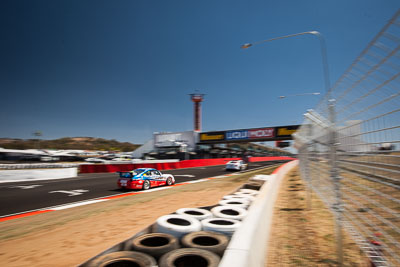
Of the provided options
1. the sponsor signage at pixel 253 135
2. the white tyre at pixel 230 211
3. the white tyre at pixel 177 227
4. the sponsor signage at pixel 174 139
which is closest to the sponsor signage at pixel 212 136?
the sponsor signage at pixel 253 135

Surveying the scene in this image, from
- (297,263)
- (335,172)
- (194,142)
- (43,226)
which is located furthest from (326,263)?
(194,142)

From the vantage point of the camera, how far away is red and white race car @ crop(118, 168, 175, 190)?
1138 cm

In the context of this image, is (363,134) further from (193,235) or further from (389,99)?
(193,235)

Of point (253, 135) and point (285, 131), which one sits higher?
point (285, 131)

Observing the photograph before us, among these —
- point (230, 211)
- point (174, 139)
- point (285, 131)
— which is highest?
point (285, 131)

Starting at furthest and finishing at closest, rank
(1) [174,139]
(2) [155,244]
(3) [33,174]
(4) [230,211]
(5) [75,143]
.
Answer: (5) [75,143]
(1) [174,139]
(3) [33,174]
(4) [230,211]
(2) [155,244]

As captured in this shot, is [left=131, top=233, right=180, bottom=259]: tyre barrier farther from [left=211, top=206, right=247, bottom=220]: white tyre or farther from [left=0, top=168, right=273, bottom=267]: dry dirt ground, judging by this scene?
[left=211, top=206, right=247, bottom=220]: white tyre

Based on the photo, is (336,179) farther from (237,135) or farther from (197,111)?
(197,111)

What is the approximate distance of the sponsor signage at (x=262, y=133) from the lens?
133 feet

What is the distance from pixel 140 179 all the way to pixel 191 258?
9.27m

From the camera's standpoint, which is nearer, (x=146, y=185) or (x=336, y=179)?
(x=336, y=179)

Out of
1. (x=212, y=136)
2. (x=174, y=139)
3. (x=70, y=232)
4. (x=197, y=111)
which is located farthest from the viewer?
(x=197, y=111)

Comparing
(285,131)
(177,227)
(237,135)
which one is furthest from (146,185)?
(237,135)

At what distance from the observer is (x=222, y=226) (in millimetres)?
3838
